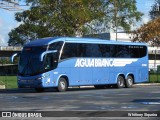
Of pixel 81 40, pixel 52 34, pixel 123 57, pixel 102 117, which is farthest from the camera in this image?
pixel 52 34

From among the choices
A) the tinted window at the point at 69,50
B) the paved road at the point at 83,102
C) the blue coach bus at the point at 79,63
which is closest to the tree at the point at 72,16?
the blue coach bus at the point at 79,63

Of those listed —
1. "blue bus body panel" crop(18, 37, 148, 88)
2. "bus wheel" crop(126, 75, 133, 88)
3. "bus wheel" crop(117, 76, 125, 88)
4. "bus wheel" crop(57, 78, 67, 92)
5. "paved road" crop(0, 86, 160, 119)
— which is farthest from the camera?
"bus wheel" crop(126, 75, 133, 88)

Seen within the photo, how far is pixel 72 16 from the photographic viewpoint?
4328 cm

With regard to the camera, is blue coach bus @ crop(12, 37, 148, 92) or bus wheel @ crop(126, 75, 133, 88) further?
bus wheel @ crop(126, 75, 133, 88)

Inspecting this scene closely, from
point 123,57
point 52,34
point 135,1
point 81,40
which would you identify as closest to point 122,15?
point 135,1

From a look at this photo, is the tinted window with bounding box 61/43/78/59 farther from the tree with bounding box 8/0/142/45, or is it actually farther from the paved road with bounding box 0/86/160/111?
the tree with bounding box 8/0/142/45

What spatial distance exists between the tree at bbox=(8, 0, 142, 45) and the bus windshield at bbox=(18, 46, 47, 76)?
498 inches

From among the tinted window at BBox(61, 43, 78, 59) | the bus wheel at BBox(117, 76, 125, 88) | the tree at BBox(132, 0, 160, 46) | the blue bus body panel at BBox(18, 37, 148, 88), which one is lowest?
the bus wheel at BBox(117, 76, 125, 88)

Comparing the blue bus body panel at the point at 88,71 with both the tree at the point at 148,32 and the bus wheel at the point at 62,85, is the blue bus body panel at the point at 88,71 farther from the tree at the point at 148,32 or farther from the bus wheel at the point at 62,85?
the tree at the point at 148,32

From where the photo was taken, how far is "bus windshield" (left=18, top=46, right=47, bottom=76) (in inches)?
1198

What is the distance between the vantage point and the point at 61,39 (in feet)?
101

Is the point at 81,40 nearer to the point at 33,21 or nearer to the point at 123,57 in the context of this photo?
A: the point at 123,57

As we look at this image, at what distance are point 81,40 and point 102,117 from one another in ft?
61.6

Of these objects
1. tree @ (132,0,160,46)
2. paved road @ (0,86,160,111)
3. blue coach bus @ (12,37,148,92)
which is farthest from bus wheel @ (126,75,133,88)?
tree @ (132,0,160,46)
